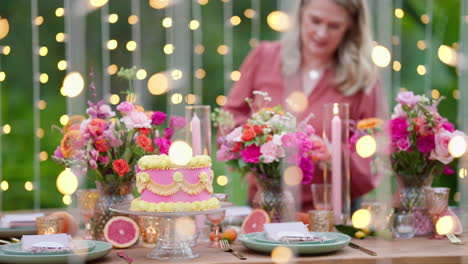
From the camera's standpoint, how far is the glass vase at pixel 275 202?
204 centimetres

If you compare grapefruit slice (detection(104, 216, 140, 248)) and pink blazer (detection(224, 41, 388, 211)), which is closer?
grapefruit slice (detection(104, 216, 140, 248))

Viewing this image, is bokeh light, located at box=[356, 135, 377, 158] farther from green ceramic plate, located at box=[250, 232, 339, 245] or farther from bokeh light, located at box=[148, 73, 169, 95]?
bokeh light, located at box=[148, 73, 169, 95]

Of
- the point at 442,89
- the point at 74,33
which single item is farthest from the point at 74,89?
the point at 442,89

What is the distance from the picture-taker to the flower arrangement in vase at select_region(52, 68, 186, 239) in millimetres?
1895

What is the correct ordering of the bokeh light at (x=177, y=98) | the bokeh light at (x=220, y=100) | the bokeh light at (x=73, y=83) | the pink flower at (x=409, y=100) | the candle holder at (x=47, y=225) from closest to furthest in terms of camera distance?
the candle holder at (x=47, y=225), the pink flower at (x=409, y=100), the bokeh light at (x=177, y=98), the bokeh light at (x=73, y=83), the bokeh light at (x=220, y=100)

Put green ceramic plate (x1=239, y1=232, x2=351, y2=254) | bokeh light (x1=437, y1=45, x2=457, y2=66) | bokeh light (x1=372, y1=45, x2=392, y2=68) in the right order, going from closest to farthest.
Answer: green ceramic plate (x1=239, y1=232, x2=351, y2=254)
bokeh light (x1=372, y1=45, x2=392, y2=68)
bokeh light (x1=437, y1=45, x2=457, y2=66)

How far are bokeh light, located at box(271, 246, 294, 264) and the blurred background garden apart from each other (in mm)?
1984

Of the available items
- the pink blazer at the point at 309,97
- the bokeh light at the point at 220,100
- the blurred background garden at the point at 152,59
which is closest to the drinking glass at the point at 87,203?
the pink blazer at the point at 309,97

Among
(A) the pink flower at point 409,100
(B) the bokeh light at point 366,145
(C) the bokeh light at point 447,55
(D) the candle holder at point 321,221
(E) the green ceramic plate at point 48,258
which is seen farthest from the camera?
(C) the bokeh light at point 447,55

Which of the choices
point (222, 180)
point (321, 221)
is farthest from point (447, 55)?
point (321, 221)

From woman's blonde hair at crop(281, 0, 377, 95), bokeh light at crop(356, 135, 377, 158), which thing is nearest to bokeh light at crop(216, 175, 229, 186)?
woman's blonde hair at crop(281, 0, 377, 95)

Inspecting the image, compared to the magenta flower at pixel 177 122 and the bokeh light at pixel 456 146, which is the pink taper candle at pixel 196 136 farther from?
the bokeh light at pixel 456 146

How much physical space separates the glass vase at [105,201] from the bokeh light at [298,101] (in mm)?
962

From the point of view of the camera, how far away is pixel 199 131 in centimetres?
203
